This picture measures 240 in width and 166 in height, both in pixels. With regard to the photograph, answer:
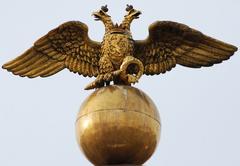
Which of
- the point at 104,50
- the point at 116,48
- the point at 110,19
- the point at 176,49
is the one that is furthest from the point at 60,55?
the point at 176,49

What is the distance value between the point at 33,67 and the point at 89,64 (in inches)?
37.2

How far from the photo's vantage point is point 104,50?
19.5 m

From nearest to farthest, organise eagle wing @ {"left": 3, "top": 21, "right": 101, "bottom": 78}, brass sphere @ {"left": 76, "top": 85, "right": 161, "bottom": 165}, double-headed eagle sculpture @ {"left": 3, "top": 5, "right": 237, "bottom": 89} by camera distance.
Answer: brass sphere @ {"left": 76, "top": 85, "right": 161, "bottom": 165} → double-headed eagle sculpture @ {"left": 3, "top": 5, "right": 237, "bottom": 89} → eagle wing @ {"left": 3, "top": 21, "right": 101, "bottom": 78}

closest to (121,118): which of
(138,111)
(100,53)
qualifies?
(138,111)

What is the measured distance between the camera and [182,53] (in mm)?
20141

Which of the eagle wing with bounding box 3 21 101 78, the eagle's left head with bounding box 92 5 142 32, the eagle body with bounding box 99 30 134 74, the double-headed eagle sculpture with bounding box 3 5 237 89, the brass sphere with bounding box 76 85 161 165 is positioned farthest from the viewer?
the eagle wing with bounding box 3 21 101 78

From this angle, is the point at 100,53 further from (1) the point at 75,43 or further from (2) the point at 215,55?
(2) the point at 215,55

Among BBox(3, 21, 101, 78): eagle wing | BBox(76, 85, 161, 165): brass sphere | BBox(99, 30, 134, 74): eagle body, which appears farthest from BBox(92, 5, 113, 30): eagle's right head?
BBox(76, 85, 161, 165): brass sphere

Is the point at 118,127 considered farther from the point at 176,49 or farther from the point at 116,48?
the point at 176,49

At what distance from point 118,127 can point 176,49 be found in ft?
9.56

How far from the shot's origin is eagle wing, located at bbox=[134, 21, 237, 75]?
1984cm

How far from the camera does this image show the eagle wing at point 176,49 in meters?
19.8

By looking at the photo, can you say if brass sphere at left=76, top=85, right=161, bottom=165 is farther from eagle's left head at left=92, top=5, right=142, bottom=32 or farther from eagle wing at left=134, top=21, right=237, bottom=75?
eagle wing at left=134, top=21, right=237, bottom=75

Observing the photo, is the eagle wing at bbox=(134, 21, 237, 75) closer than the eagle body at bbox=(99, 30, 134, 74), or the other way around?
the eagle body at bbox=(99, 30, 134, 74)
